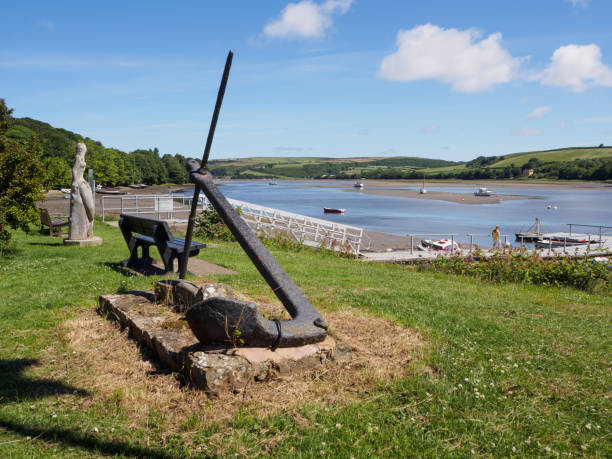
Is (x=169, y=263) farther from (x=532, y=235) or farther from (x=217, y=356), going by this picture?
(x=532, y=235)

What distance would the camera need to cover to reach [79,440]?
2.83 m

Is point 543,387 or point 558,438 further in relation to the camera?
point 543,387

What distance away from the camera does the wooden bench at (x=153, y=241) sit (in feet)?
24.0

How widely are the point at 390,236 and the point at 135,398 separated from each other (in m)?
28.1

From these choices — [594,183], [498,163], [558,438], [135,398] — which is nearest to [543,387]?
[558,438]

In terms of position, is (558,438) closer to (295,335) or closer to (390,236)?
(295,335)

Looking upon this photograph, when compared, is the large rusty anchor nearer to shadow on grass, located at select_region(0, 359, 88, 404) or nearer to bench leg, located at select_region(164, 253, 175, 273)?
shadow on grass, located at select_region(0, 359, 88, 404)

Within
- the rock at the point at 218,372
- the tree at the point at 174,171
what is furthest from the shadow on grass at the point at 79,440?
the tree at the point at 174,171

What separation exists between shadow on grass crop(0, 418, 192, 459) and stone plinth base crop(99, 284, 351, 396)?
0.69 meters

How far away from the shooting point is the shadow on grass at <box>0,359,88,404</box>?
3388mm

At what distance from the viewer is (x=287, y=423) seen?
3.04m

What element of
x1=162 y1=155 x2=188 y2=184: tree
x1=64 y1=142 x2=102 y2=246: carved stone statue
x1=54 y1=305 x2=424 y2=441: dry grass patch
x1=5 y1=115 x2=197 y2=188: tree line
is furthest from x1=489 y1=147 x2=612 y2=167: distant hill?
x1=54 y1=305 x2=424 y2=441: dry grass patch

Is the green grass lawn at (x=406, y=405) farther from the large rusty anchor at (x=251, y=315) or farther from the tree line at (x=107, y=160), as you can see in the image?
the tree line at (x=107, y=160)

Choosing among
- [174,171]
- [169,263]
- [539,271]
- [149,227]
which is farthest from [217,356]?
[174,171]
